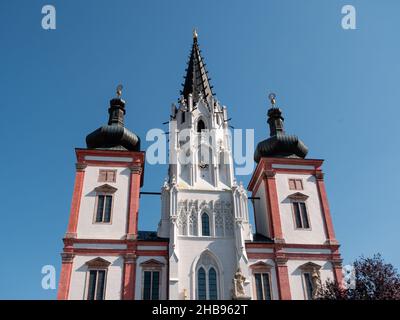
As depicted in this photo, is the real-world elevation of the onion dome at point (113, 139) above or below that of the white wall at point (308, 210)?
above

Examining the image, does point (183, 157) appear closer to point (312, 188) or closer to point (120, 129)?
point (120, 129)

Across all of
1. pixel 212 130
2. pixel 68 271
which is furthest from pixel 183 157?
pixel 68 271

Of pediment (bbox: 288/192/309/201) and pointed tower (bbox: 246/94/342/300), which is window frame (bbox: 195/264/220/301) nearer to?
pointed tower (bbox: 246/94/342/300)

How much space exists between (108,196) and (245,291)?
39.2 ft

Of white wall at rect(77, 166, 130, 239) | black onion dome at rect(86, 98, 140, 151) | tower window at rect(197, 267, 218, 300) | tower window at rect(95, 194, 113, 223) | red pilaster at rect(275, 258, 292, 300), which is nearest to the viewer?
tower window at rect(197, 267, 218, 300)

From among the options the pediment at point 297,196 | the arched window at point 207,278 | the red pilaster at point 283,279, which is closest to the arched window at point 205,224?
the arched window at point 207,278

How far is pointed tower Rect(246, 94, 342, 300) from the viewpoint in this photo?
28219mm

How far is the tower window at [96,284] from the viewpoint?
2616 cm

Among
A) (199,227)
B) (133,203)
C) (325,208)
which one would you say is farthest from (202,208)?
(325,208)

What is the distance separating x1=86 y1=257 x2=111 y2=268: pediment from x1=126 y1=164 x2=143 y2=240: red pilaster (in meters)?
2.24

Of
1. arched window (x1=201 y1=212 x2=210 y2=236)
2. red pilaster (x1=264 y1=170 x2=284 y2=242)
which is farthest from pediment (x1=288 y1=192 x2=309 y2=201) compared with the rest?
arched window (x1=201 y1=212 x2=210 y2=236)

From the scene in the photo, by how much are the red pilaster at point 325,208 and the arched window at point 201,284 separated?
9.71 metres

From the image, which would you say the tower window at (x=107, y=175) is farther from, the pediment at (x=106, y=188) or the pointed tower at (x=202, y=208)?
the pointed tower at (x=202, y=208)
